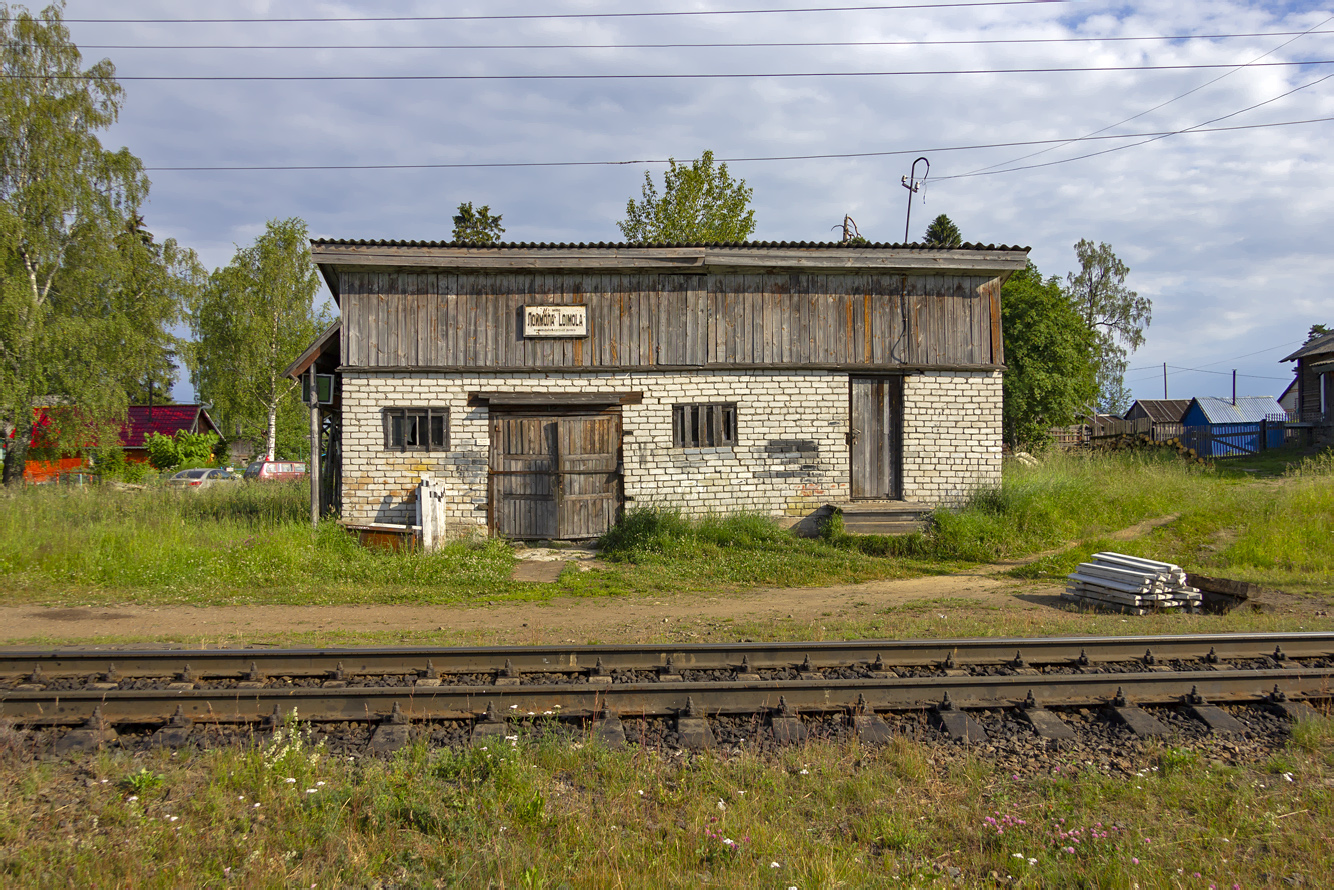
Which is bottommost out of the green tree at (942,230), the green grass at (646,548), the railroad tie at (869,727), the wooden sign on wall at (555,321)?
the railroad tie at (869,727)

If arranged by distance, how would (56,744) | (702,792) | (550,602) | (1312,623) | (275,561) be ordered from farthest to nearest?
(275,561)
(550,602)
(1312,623)
(56,744)
(702,792)

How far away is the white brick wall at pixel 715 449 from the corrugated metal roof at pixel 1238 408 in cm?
4178

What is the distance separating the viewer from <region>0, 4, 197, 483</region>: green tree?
21188 millimetres

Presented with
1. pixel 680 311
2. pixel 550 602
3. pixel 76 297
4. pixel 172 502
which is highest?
pixel 76 297

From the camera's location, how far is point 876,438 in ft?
43.5

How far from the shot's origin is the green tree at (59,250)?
69.5 ft

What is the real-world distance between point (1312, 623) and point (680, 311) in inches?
367

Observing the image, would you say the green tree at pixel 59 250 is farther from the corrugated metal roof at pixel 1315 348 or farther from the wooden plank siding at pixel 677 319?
the corrugated metal roof at pixel 1315 348

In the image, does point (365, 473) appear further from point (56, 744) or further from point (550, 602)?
point (56, 744)

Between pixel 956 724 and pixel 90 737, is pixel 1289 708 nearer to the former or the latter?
pixel 956 724

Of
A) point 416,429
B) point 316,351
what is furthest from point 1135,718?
point 316,351

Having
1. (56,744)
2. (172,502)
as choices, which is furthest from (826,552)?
(172,502)

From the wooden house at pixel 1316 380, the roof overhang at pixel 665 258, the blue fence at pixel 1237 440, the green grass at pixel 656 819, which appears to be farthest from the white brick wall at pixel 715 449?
the blue fence at pixel 1237 440

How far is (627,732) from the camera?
4707mm
